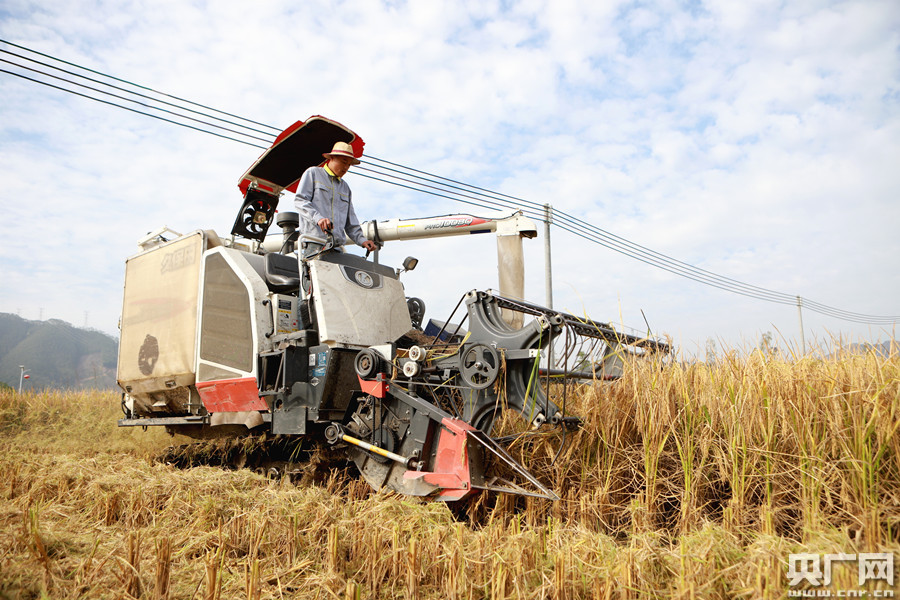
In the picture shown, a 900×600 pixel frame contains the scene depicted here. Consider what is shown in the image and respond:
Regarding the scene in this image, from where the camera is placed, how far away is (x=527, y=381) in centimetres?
391

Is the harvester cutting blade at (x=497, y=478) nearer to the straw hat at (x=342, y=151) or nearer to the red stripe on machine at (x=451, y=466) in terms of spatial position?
the red stripe on machine at (x=451, y=466)

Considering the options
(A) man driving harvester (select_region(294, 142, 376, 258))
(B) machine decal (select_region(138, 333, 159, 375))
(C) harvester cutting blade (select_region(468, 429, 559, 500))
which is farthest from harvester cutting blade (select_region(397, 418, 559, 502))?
(B) machine decal (select_region(138, 333, 159, 375))

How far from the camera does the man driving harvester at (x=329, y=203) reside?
5191 mm

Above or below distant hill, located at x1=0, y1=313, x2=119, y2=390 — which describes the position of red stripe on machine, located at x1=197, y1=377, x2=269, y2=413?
below

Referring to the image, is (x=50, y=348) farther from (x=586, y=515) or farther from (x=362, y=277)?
(x=586, y=515)

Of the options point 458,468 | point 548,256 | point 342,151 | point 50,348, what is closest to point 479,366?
point 458,468

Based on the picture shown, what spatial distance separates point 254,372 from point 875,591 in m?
4.28

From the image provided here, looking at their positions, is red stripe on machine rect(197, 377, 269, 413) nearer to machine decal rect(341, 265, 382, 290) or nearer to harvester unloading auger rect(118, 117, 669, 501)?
harvester unloading auger rect(118, 117, 669, 501)

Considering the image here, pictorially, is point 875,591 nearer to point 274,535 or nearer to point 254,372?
point 274,535

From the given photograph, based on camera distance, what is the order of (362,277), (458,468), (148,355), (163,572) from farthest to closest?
(148,355), (362,277), (458,468), (163,572)

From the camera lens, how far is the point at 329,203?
554cm

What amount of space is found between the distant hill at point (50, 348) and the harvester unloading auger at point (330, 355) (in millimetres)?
52532

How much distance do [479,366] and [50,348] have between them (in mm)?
72770

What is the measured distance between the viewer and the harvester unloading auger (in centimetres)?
393
